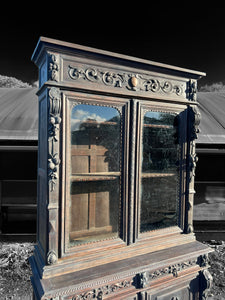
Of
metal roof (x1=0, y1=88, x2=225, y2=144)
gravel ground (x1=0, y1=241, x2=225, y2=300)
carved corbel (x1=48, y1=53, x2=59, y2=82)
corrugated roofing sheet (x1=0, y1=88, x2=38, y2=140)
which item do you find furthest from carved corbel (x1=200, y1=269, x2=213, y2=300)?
corrugated roofing sheet (x1=0, y1=88, x2=38, y2=140)

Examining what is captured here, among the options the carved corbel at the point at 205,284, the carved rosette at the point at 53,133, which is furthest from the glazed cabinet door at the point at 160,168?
the carved rosette at the point at 53,133

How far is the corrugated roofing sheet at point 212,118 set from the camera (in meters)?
2.67

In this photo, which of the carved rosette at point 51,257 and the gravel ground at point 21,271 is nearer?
the carved rosette at point 51,257

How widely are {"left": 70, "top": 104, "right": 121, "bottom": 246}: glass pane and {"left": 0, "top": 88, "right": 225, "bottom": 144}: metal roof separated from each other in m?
1.25

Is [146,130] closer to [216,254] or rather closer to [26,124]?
[26,124]

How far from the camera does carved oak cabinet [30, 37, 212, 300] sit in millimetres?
1196

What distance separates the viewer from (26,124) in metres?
2.64

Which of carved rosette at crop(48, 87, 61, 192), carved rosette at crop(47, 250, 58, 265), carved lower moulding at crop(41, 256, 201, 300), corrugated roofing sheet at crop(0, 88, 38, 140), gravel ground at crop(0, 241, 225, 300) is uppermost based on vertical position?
corrugated roofing sheet at crop(0, 88, 38, 140)

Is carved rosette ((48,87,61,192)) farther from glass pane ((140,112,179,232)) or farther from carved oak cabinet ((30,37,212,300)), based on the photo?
glass pane ((140,112,179,232))

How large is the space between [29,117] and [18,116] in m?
0.15

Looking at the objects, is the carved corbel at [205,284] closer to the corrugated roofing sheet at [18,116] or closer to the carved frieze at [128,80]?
the carved frieze at [128,80]

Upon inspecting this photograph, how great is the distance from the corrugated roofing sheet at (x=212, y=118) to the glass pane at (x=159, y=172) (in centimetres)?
116

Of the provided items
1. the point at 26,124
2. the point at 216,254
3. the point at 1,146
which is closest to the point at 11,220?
the point at 1,146

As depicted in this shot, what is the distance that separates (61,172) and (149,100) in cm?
79
